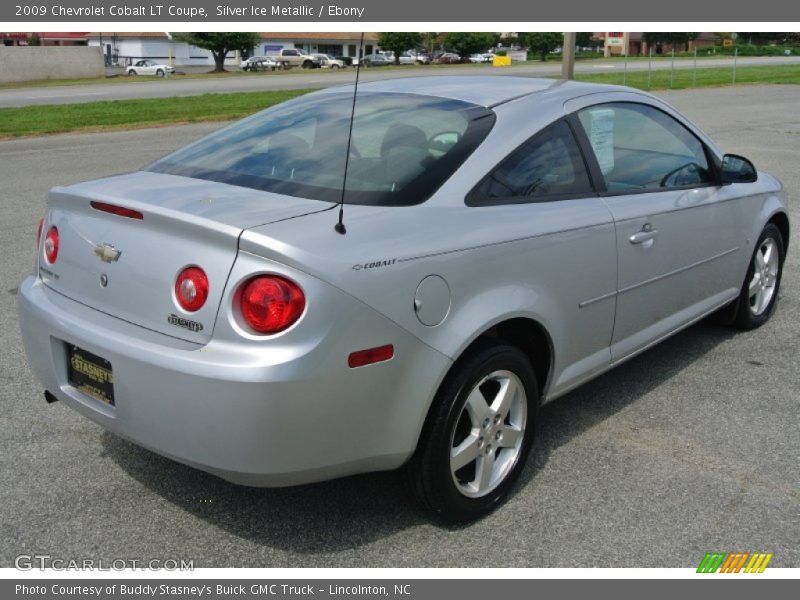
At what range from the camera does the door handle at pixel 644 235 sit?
4000mm

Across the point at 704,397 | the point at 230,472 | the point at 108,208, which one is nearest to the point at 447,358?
the point at 230,472

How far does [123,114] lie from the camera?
66.0ft

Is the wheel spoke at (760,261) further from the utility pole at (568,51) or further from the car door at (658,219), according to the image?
the utility pole at (568,51)

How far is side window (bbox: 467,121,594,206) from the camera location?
3.45 m

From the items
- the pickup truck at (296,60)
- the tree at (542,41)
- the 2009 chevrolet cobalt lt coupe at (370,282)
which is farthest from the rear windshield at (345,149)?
the tree at (542,41)

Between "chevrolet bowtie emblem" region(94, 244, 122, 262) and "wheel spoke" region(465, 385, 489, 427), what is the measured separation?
134 cm

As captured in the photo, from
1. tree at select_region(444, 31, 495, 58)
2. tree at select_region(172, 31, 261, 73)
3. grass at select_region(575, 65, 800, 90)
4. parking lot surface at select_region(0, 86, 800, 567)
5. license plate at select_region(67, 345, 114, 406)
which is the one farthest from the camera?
tree at select_region(444, 31, 495, 58)

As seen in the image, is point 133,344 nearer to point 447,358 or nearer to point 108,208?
point 108,208

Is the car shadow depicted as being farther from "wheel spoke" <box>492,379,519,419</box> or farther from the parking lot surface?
"wheel spoke" <box>492,379,519,419</box>

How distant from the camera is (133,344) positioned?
2926 mm

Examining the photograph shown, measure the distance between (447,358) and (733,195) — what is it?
2.66 metres

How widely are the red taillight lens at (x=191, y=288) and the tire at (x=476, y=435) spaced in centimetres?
89

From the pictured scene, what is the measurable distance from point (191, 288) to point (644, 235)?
219 centimetres

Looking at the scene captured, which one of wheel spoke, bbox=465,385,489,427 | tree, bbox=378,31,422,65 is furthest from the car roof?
tree, bbox=378,31,422,65
